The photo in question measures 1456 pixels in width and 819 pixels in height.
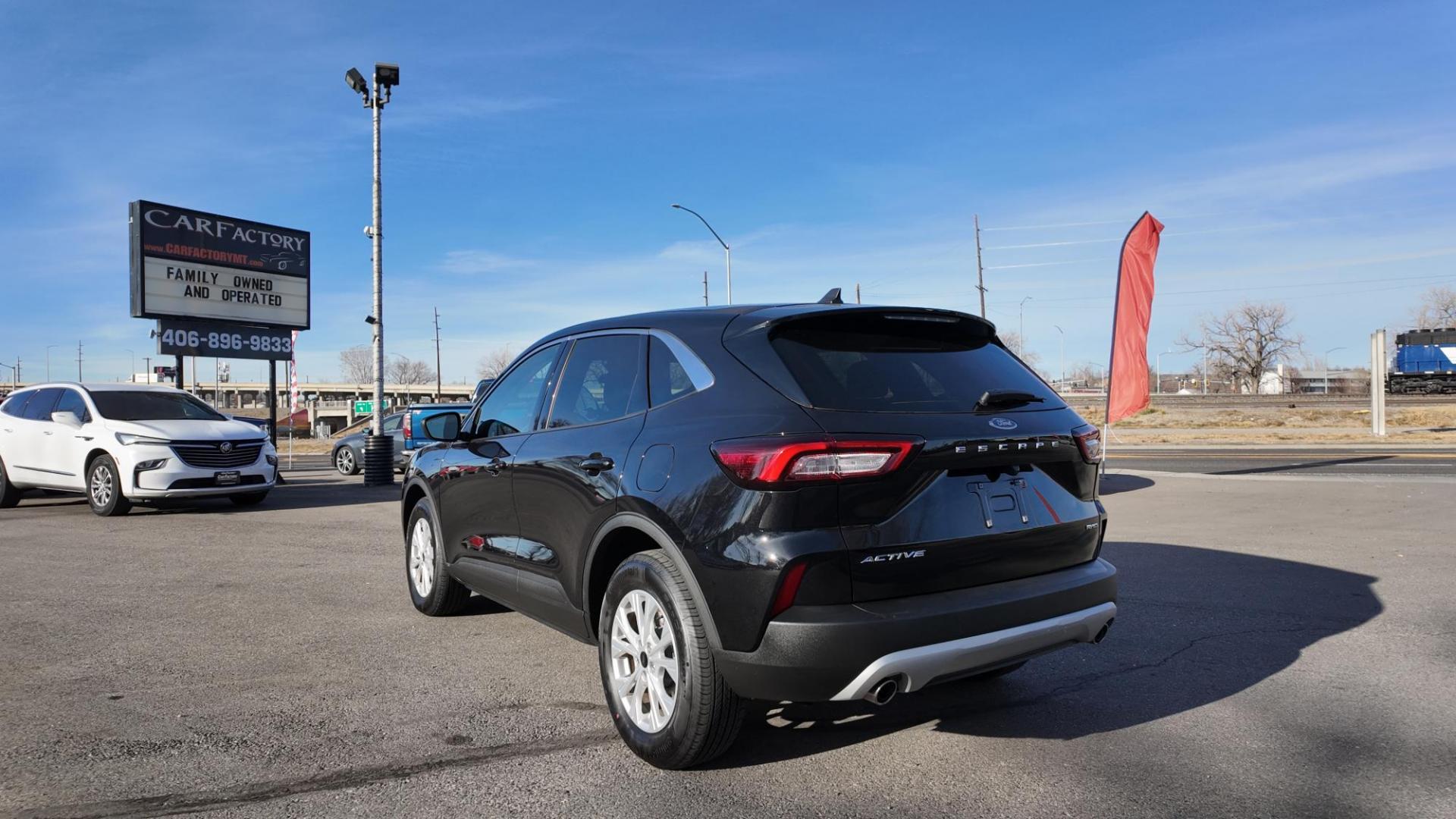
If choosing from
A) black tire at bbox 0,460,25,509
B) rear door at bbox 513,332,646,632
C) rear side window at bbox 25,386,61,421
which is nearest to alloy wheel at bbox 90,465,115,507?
rear side window at bbox 25,386,61,421

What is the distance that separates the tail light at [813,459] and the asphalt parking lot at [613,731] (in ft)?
3.65

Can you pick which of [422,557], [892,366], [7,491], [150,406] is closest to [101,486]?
[150,406]

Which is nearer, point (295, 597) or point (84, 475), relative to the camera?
point (295, 597)

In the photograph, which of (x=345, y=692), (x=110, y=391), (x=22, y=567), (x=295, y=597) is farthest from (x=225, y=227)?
(x=345, y=692)

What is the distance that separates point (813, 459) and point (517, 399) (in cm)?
248

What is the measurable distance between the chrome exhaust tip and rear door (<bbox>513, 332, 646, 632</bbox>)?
125 centimetres

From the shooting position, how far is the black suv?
3.05 metres

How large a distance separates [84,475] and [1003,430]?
471 inches

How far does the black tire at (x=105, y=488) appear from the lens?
11.1 m

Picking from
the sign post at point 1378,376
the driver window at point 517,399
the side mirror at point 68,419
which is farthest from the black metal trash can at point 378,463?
the sign post at point 1378,376

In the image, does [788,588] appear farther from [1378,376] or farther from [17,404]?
[1378,376]

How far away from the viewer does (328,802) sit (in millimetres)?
3203

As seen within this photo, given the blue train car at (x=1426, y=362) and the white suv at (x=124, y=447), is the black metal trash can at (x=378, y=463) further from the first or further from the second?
the blue train car at (x=1426, y=362)

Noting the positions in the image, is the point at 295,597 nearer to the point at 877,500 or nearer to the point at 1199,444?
the point at 877,500
